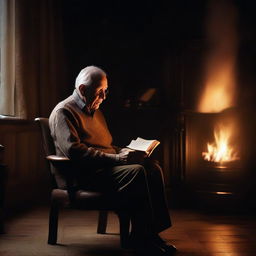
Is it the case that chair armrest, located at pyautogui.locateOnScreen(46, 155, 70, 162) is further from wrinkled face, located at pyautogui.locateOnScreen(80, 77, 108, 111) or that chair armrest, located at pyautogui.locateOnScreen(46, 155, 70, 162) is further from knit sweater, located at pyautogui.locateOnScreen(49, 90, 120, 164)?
wrinkled face, located at pyautogui.locateOnScreen(80, 77, 108, 111)

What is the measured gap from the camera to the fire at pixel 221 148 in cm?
360

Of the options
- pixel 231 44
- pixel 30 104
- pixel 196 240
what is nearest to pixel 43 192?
pixel 30 104

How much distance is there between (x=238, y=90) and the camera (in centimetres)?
364

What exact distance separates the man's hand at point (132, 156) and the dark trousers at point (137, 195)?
0.04 metres

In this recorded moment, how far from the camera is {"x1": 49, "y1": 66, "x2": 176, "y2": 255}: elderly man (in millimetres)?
2316

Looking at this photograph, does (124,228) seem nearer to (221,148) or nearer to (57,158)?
(57,158)

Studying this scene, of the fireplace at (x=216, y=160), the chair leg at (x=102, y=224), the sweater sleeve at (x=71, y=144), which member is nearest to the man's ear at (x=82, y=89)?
the sweater sleeve at (x=71, y=144)

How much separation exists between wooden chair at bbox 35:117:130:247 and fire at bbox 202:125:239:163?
4.38ft

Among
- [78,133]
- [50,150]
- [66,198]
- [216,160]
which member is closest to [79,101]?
[78,133]

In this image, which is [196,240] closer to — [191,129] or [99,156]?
[99,156]

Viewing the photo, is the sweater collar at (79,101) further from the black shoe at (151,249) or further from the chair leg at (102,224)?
the black shoe at (151,249)

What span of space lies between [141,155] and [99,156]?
236 millimetres

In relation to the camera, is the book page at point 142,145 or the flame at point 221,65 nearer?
the book page at point 142,145

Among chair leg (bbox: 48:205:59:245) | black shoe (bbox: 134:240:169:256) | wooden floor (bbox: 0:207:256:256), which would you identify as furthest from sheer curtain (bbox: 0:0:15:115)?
black shoe (bbox: 134:240:169:256)
